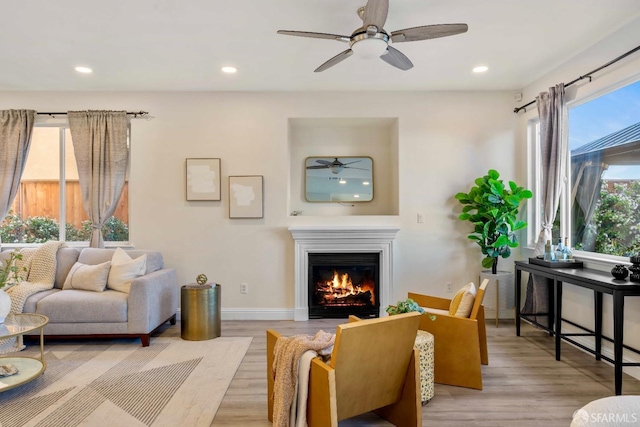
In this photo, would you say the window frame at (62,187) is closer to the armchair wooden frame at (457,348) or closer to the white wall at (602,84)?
the armchair wooden frame at (457,348)

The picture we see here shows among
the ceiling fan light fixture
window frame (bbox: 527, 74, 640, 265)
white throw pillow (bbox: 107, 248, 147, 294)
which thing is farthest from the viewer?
white throw pillow (bbox: 107, 248, 147, 294)

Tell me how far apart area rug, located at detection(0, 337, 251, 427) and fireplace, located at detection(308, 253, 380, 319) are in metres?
1.13

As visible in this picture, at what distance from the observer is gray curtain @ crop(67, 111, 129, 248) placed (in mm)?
4336

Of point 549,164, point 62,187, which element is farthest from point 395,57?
point 62,187

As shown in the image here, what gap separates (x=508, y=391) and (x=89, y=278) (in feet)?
12.4

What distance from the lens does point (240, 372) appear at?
9.61ft

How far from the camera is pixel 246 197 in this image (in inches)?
174

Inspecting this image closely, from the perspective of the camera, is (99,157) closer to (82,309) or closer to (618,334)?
(82,309)

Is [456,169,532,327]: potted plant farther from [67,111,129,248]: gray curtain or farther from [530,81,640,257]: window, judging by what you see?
[67,111,129,248]: gray curtain

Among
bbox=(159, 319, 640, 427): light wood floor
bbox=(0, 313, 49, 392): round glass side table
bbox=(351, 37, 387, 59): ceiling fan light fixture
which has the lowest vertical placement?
bbox=(159, 319, 640, 427): light wood floor

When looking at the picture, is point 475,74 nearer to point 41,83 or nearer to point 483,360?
point 483,360

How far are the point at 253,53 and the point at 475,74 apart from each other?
7.55ft

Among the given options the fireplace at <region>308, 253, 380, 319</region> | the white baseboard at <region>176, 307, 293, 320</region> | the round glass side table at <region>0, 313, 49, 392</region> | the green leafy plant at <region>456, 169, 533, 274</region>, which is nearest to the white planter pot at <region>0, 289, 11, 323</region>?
the round glass side table at <region>0, 313, 49, 392</region>

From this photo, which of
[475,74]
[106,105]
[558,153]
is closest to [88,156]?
[106,105]
